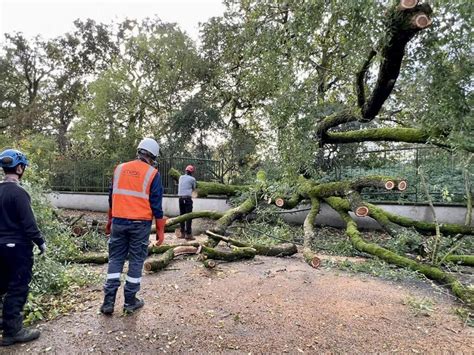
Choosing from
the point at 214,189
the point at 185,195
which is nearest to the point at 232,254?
the point at 185,195

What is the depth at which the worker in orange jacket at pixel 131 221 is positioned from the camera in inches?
150

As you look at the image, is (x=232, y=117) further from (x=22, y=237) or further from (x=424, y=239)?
(x=22, y=237)

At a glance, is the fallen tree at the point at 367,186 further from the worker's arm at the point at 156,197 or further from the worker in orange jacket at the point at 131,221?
the worker's arm at the point at 156,197

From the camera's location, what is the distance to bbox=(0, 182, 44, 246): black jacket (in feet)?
10.3

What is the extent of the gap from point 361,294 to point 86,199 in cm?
1257

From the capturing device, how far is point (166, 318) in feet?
12.1

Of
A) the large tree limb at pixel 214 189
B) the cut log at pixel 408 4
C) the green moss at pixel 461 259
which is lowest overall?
the green moss at pixel 461 259

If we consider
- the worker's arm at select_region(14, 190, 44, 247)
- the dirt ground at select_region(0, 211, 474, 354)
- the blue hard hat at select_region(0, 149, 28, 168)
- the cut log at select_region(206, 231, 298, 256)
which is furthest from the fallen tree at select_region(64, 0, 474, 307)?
the blue hard hat at select_region(0, 149, 28, 168)

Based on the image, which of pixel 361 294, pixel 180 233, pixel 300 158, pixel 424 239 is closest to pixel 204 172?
pixel 180 233

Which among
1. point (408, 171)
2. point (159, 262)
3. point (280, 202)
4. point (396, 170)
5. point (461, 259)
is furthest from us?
point (396, 170)

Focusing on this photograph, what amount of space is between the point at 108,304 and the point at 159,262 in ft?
5.06

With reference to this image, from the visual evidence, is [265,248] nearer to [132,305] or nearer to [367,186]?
[367,186]

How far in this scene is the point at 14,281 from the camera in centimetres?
317

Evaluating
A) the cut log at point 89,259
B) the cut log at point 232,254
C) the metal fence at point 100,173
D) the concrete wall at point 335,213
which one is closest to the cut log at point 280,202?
the concrete wall at point 335,213
